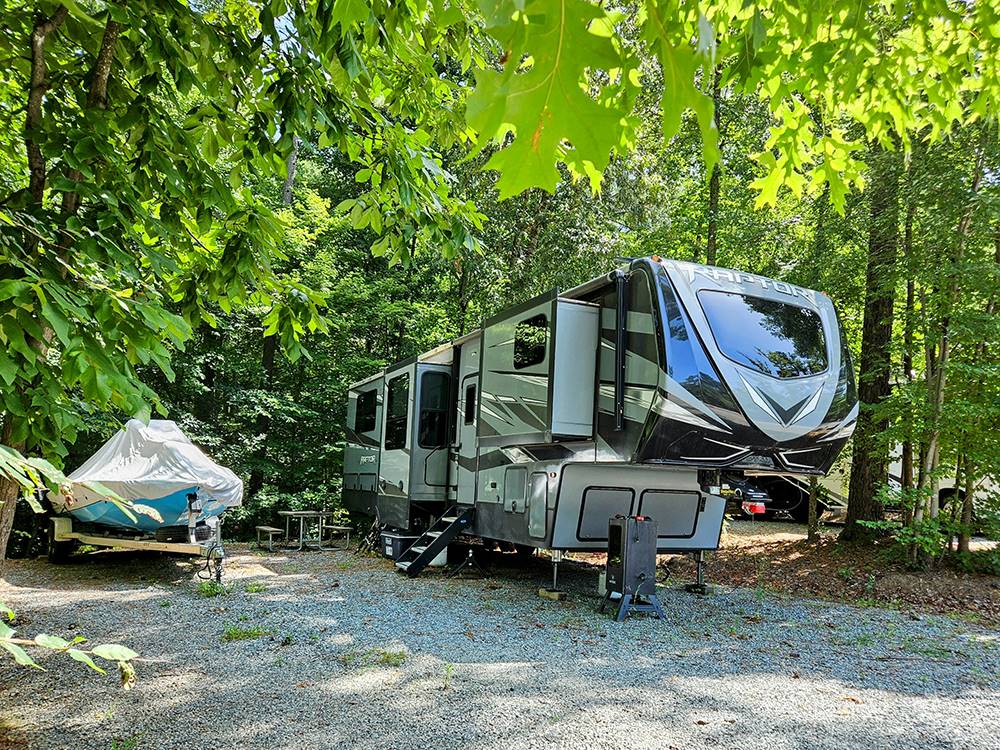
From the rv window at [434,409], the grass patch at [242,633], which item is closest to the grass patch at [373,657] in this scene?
the grass patch at [242,633]

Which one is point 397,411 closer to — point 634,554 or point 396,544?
point 396,544

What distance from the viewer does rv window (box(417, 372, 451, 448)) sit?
9.66 m

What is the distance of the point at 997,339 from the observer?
8.00 metres

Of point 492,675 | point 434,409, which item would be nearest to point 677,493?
point 492,675

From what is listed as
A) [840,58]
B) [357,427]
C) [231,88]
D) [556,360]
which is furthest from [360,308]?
[840,58]

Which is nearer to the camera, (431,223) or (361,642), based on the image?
Result: (431,223)

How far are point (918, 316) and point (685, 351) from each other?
4765mm

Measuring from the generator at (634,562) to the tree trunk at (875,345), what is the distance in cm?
401

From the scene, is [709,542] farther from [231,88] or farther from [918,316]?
[231,88]

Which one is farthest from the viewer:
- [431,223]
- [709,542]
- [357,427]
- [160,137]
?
[357,427]

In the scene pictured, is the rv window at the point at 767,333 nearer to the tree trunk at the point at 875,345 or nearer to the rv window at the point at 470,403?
Answer: the tree trunk at the point at 875,345

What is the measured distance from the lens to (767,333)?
6.12m

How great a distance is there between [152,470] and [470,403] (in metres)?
3.90

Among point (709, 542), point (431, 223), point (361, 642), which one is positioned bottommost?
point (361, 642)
